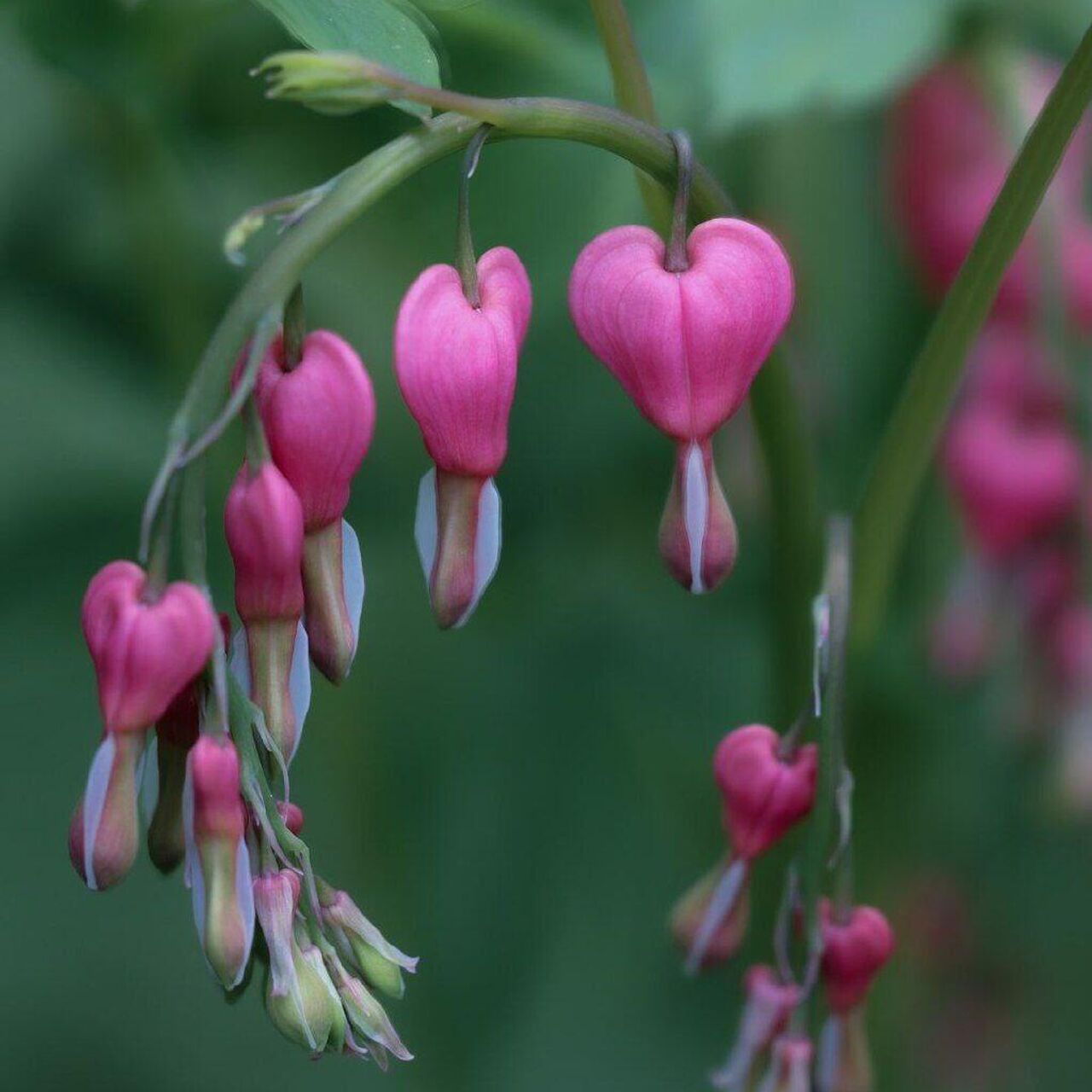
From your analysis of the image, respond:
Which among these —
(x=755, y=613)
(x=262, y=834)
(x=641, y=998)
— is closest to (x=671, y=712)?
(x=755, y=613)

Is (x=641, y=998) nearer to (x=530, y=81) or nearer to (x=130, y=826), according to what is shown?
(x=530, y=81)

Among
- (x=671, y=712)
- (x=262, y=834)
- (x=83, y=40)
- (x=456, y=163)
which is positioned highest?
(x=83, y=40)

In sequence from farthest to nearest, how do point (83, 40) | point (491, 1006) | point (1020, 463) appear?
point (491, 1006), point (1020, 463), point (83, 40)

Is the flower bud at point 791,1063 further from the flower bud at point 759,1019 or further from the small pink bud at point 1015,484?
the small pink bud at point 1015,484

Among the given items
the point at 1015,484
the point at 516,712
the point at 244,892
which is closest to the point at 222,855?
the point at 244,892

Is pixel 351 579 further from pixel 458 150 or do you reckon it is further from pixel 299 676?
pixel 458 150

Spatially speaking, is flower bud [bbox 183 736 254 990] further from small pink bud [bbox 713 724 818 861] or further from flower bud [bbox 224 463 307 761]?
small pink bud [bbox 713 724 818 861]
